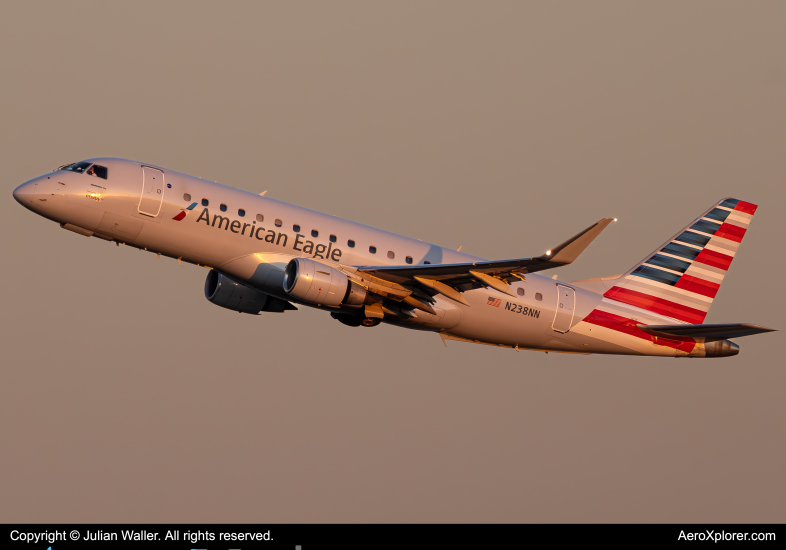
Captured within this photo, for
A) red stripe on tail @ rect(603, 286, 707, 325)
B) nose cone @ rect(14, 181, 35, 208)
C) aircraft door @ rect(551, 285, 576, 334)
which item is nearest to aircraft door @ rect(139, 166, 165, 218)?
nose cone @ rect(14, 181, 35, 208)

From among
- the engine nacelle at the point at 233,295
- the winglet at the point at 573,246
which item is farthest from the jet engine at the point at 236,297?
the winglet at the point at 573,246

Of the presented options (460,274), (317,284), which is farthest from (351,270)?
(460,274)

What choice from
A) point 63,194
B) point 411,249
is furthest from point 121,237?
point 411,249

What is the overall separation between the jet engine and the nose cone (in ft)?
30.2

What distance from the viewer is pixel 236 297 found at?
132 feet

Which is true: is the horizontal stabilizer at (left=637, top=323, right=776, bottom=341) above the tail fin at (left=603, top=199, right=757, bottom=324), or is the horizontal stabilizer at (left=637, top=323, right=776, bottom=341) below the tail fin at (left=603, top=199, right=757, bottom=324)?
below

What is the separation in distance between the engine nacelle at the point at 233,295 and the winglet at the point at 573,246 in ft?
49.0

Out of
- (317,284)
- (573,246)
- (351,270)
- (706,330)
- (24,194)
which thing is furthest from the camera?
(706,330)

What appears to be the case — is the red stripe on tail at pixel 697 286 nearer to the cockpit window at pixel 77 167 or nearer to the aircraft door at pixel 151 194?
the aircraft door at pixel 151 194

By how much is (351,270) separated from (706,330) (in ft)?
52.9

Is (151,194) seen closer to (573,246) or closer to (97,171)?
(97,171)

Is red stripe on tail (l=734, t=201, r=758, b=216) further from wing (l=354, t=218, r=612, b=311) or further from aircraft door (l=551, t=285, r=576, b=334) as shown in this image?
wing (l=354, t=218, r=612, b=311)

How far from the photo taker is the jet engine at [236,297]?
40125 mm

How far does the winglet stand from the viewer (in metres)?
29.7
